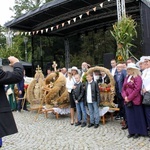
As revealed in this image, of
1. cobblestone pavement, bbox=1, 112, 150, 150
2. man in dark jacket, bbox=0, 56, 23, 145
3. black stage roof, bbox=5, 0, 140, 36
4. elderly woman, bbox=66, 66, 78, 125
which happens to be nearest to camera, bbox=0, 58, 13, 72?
man in dark jacket, bbox=0, 56, 23, 145

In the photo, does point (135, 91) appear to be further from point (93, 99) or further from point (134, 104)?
point (93, 99)

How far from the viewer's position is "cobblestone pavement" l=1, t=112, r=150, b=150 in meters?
4.99

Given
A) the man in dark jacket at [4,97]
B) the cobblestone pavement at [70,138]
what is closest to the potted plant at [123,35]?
the cobblestone pavement at [70,138]

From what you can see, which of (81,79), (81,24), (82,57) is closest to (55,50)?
(82,57)

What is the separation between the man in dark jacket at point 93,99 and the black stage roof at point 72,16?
18.6 ft

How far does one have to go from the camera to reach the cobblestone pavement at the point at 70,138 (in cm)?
499

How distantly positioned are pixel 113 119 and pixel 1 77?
5263 millimetres

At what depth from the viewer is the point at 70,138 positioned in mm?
5672

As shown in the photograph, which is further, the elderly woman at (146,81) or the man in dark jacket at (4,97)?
the elderly woman at (146,81)

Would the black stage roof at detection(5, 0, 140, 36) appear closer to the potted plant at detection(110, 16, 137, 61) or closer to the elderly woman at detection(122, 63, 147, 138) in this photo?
the potted plant at detection(110, 16, 137, 61)

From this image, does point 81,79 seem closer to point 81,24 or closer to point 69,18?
point 69,18

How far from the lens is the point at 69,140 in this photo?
551 cm

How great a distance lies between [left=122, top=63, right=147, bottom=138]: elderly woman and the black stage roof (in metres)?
6.54

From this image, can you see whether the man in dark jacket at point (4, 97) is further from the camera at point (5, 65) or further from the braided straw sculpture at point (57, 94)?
the braided straw sculpture at point (57, 94)
